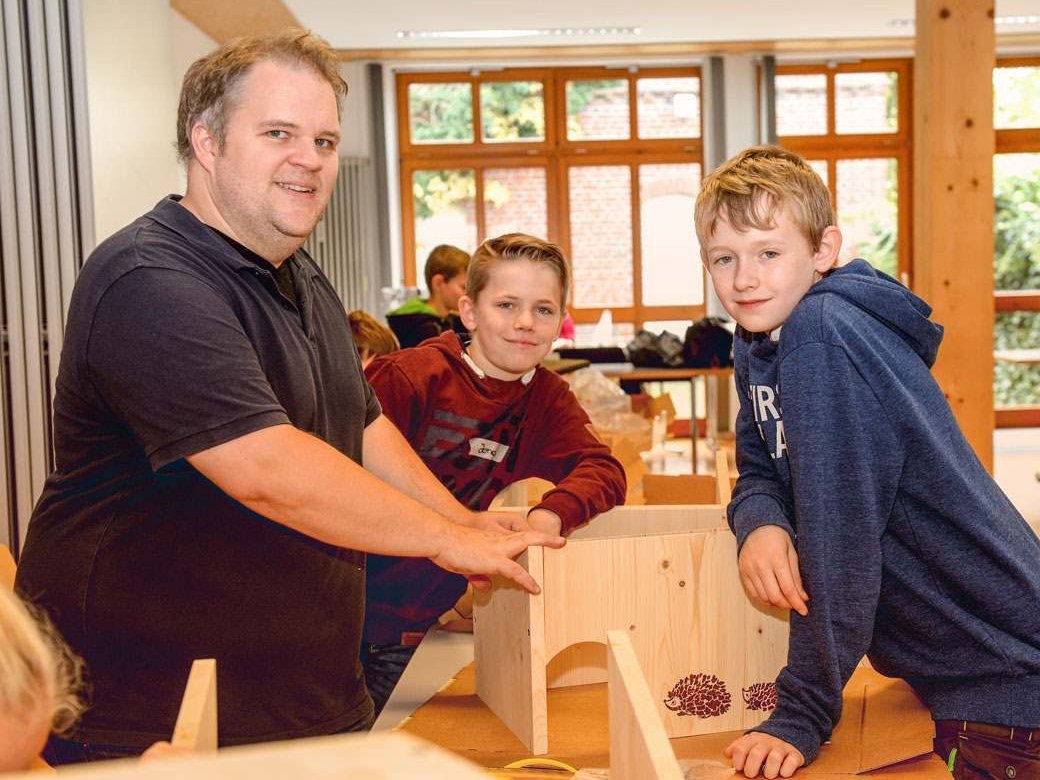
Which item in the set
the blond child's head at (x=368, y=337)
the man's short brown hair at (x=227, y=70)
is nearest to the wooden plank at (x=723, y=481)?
the man's short brown hair at (x=227, y=70)

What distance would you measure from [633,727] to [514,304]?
1.40 meters

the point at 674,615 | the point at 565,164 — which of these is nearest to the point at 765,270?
the point at 674,615

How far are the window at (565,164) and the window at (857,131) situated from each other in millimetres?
918

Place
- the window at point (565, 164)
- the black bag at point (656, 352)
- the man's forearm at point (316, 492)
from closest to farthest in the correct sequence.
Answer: the man's forearm at point (316, 492) → the black bag at point (656, 352) → the window at point (565, 164)

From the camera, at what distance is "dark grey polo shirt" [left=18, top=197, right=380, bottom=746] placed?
1.22 m

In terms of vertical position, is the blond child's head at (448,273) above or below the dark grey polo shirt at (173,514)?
above

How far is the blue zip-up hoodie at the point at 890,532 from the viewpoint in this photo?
49.9 inches

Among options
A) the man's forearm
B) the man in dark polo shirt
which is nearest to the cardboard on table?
the man in dark polo shirt

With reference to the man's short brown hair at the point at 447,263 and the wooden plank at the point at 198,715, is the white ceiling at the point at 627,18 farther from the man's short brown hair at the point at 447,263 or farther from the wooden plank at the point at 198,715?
the wooden plank at the point at 198,715

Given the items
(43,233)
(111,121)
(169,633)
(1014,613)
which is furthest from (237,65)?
(111,121)

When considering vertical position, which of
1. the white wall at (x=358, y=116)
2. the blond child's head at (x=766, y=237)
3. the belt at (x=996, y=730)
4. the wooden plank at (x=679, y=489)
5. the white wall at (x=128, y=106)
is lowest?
the belt at (x=996, y=730)

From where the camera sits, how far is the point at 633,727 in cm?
78

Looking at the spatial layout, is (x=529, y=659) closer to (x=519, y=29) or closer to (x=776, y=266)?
(x=776, y=266)

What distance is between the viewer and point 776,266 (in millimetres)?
1400
